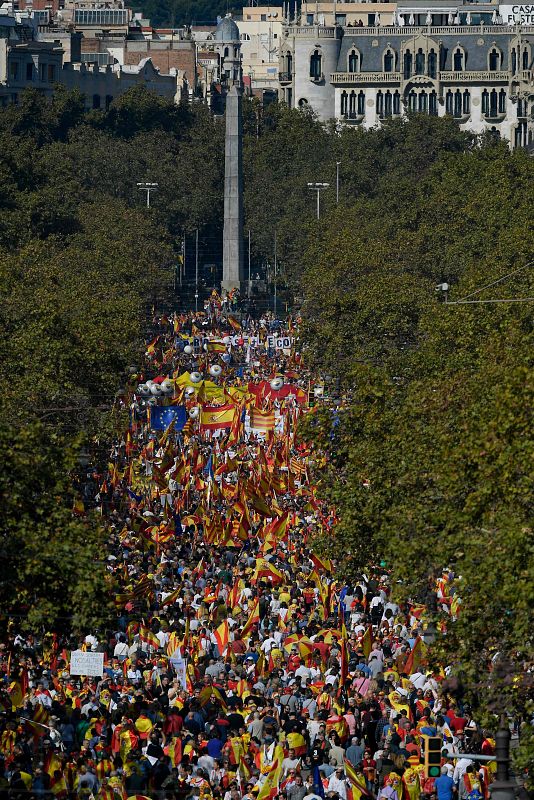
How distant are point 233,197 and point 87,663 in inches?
4178

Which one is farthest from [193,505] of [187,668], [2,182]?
[2,182]

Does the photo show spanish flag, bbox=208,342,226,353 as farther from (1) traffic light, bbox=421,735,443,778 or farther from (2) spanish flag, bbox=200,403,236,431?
(1) traffic light, bbox=421,735,443,778

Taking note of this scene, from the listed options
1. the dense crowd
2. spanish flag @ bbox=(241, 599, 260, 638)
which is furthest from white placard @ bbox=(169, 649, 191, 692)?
spanish flag @ bbox=(241, 599, 260, 638)

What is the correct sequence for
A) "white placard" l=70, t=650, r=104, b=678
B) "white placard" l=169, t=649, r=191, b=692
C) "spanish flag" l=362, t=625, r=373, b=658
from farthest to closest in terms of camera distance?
"spanish flag" l=362, t=625, r=373, b=658, "white placard" l=169, t=649, r=191, b=692, "white placard" l=70, t=650, r=104, b=678

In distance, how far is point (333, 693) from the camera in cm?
4300

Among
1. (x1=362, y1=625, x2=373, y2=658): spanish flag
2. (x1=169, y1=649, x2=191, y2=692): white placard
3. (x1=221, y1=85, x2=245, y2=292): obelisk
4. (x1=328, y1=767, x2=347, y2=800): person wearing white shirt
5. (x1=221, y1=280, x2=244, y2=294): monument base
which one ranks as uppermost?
(x1=221, y1=85, x2=245, y2=292): obelisk

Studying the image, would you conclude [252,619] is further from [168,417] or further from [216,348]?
[216,348]

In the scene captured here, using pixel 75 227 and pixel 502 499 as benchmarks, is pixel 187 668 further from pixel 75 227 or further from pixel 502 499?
pixel 75 227

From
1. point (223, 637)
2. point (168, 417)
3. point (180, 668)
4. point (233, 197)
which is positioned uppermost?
point (233, 197)

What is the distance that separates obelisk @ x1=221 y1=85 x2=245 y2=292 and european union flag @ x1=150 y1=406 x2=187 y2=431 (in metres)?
72.8

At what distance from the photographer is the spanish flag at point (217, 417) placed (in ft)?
251

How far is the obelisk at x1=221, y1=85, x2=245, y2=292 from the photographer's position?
483 feet

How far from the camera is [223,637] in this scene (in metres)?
47.5

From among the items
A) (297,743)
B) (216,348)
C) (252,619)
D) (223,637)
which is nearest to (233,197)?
(216,348)
